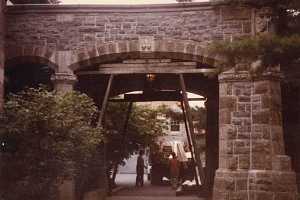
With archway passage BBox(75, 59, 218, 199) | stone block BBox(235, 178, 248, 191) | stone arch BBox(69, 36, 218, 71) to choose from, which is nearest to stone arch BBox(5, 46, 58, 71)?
stone arch BBox(69, 36, 218, 71)

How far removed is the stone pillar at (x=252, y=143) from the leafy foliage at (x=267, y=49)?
375cm

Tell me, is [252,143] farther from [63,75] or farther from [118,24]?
[63,75]

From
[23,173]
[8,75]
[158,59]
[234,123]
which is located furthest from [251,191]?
[8,75]

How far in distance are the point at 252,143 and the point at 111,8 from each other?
15.2 feet

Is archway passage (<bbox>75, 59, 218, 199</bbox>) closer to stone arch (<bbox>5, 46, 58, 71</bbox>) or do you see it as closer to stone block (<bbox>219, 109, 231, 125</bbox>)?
stone arch (<bbox>5, 46, 58, 71</bbox>)

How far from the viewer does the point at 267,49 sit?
8.25 meters

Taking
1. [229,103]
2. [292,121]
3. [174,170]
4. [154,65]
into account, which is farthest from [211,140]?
[229,103]

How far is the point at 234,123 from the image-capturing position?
1290 centimetres

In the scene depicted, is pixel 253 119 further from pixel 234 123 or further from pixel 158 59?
pixel 158 59

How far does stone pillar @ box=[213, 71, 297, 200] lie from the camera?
12.4 meters

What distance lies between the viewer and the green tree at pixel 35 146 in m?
9.60

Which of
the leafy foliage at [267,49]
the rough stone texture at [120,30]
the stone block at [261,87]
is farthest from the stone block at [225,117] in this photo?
the leafy foliage at [267,49]

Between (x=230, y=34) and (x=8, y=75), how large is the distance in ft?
19.4

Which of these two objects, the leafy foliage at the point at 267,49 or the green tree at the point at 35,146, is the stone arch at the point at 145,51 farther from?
the leafy foliage at the point at 267,49
